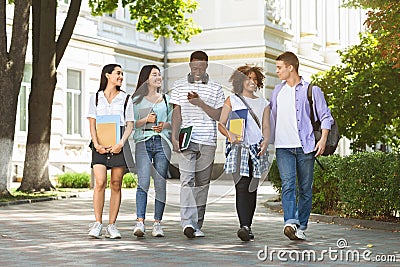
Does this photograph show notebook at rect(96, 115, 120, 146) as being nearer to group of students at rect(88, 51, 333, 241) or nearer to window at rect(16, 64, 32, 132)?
group of students at rect(88, 51, 333, 241)

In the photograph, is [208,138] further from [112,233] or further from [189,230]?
[112,233]

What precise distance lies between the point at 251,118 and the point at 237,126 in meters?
0.19

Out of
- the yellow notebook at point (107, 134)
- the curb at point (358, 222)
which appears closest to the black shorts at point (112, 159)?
the yellow notebook at point (107, 134)

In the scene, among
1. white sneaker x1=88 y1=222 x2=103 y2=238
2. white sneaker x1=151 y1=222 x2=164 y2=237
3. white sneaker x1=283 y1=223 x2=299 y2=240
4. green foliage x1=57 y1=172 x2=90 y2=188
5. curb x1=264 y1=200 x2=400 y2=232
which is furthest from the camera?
green foliage x1=57 y1=172 x2=90 y2=188

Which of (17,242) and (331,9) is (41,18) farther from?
(331,9)

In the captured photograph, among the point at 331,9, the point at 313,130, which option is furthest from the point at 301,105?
the point at 331,9

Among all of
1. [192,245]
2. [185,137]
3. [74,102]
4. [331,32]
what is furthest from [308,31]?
[192,245]

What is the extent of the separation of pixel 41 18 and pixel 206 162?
32.4ft

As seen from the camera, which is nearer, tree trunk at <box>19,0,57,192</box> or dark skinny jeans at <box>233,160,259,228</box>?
dark skinny jeans at <box>233,160,259,228</box>

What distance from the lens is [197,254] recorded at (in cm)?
806

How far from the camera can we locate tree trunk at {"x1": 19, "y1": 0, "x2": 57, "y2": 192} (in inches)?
714

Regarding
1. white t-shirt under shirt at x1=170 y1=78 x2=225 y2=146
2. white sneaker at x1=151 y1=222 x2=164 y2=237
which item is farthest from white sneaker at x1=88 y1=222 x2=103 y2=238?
white t-shirt under shirt at x1=170 y1=78 x2=225 y2=146

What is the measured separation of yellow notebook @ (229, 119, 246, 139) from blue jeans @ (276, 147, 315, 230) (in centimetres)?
45

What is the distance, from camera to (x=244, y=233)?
9.14 meters
